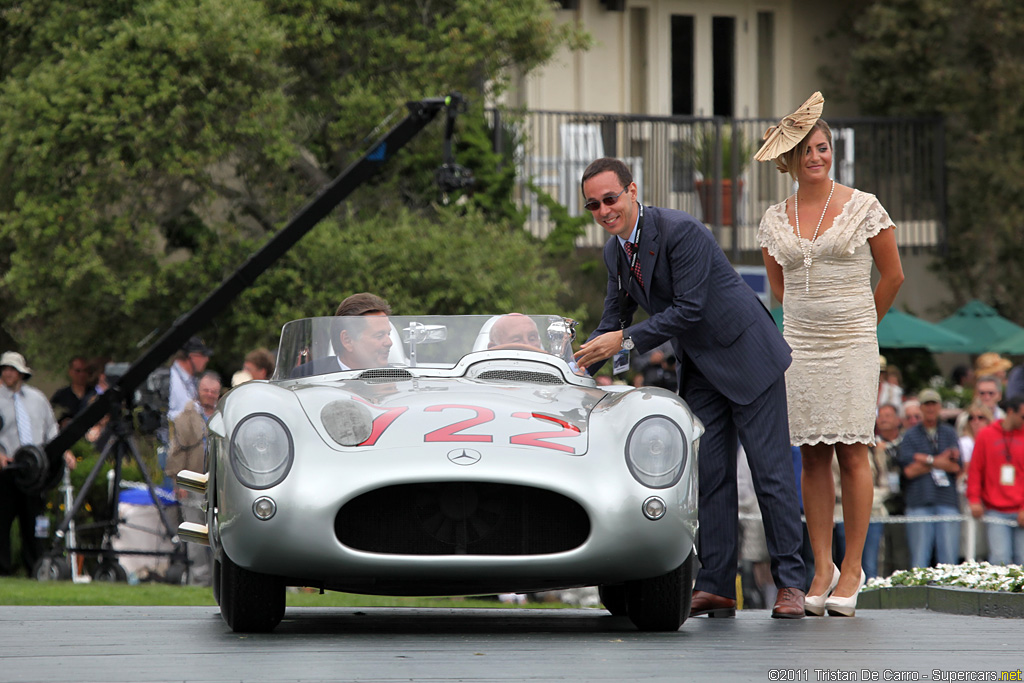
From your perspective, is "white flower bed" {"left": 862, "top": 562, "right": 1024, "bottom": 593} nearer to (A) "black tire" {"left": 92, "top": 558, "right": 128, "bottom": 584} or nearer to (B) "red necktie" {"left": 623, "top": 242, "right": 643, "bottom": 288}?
(B) "red necktie" {"left": 623, "top": 242, "right": 643, "bottom": 288}

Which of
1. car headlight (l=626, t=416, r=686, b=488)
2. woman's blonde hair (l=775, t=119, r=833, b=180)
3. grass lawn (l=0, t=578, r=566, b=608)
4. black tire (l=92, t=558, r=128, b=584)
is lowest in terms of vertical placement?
black tire (l=92, t=558, r=128, b=584)

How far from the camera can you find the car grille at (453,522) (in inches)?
180

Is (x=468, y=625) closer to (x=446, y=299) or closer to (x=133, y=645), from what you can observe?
(x=133, y=645)

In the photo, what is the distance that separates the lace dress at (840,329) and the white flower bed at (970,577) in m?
1.22

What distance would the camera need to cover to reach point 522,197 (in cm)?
1853

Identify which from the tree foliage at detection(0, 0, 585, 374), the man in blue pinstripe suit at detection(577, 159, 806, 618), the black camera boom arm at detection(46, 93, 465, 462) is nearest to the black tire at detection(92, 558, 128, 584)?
the black camera boom arm at detection(46, 93, 465, 462)

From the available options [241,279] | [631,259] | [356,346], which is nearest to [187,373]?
[241,279]

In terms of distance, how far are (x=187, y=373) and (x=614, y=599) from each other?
7270mm

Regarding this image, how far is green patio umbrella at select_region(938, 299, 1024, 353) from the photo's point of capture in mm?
18844

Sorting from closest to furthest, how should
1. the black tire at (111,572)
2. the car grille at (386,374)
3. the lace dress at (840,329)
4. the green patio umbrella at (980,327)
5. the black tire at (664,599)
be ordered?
the black tire at (664,599), the car grille at (386,374), the lace dress at (840,329), the black tire at (111,572), the green patio umbrella at (980,327)

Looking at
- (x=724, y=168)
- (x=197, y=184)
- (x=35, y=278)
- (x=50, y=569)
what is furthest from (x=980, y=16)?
(x=50, y=569)

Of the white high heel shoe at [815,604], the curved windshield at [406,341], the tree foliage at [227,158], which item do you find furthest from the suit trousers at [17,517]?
the white high heel shoe at [815,604]

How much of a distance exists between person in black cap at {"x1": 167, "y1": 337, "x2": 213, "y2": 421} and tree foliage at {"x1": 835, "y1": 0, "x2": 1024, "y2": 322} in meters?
13.0

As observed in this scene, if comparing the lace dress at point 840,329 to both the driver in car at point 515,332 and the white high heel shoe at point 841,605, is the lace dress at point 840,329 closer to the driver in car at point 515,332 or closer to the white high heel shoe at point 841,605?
the white high heel shoe at point 841,605
